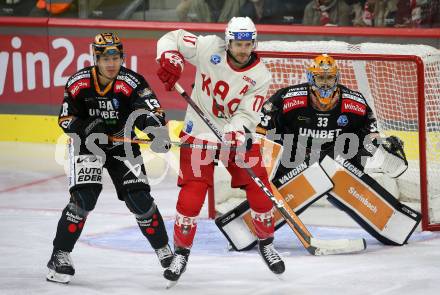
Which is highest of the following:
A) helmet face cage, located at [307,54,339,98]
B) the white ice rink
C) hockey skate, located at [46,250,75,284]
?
helmet face cage, located at [307,54,339,98]

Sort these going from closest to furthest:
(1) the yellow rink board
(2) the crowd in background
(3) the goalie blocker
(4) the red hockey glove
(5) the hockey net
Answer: (4) the red hockey glove → (3) the goalie blocker → (5) the hockey net → (2) the crowd in background → (1) the yellow rink board

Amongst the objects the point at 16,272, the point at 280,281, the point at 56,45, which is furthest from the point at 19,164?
→ the point at 280,281

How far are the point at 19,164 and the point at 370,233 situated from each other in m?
3.57

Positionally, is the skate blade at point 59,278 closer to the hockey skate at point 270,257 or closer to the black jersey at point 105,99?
the black jersey at point 105,99

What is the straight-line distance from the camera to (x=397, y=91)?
7691 mm

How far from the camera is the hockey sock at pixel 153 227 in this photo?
528 cm

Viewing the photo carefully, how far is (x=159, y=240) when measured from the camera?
531cm

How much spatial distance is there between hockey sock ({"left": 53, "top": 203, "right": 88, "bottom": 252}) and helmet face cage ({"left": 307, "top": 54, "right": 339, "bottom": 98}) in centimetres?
157

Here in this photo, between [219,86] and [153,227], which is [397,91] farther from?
[153,227]

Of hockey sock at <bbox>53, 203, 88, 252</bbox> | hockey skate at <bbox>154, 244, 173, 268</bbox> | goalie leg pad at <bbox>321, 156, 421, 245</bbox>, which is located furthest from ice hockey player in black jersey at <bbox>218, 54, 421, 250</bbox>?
hockey sock at <bbox>53, 203, 88, 252</bbox>

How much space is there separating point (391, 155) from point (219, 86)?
4.22 ft

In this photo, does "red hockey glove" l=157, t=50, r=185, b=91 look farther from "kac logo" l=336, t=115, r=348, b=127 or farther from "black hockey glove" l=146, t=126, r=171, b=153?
"kac logo" l=336, t=115, r=348, b=127

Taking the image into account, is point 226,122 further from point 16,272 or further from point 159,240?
point 16,272

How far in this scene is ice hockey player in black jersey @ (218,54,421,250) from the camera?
6074mm
